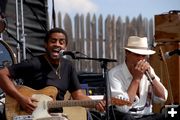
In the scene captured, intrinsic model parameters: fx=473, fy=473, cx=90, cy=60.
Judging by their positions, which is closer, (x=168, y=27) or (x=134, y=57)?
(x=134, y=57)

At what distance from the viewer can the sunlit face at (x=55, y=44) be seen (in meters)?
4.80

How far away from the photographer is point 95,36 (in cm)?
1023

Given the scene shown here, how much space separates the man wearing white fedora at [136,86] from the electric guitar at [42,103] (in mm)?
277

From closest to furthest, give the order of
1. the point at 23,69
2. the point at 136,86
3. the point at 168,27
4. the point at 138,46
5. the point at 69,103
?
1. the point at 69,103
2. the point at 136,86
3. the point at 23,69
4. the point at 138,46
5. the point at 168,27

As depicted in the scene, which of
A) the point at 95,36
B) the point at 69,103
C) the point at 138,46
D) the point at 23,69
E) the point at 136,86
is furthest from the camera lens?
the point at 95,36

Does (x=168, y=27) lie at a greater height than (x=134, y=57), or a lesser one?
greater

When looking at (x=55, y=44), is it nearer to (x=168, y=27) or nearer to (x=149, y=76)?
(x=149, y=76)

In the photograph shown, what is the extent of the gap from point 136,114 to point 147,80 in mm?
411

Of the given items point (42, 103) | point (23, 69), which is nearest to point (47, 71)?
point (23, 69)

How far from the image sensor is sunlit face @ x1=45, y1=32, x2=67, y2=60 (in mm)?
4801

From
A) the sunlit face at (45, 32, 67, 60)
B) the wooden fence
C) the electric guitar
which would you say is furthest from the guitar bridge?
the wooden fence

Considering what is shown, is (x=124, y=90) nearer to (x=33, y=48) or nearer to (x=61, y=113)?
(x=61, y=113)

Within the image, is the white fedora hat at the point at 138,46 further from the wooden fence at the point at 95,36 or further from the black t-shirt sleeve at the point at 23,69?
the wooden fence at the point at 95,36

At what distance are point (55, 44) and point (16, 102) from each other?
70 centimetres
